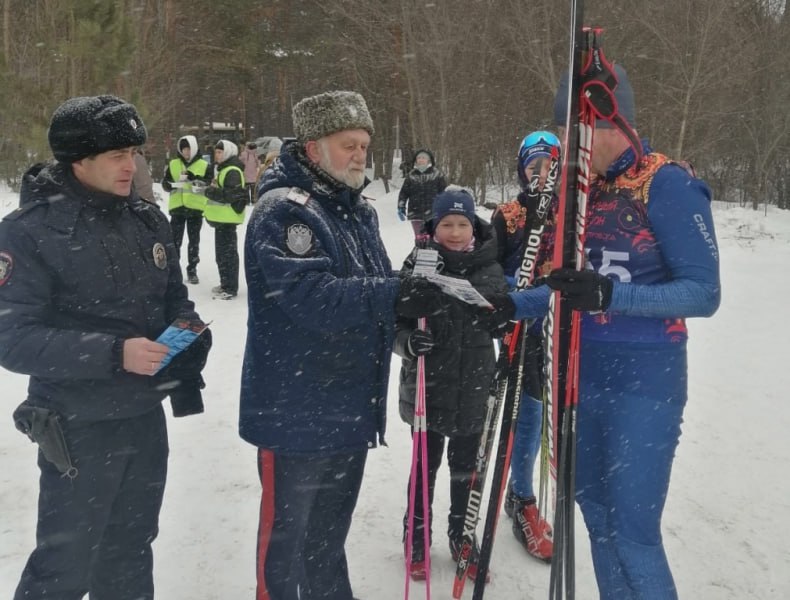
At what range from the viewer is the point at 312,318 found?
6.87 feet

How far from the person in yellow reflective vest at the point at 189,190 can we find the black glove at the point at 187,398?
668 cm

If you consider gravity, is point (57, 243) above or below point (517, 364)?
above

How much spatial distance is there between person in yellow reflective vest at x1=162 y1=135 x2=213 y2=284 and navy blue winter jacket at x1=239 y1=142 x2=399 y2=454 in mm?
6876

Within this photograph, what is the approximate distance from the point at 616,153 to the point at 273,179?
44.5 inches

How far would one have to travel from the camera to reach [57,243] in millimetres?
2014

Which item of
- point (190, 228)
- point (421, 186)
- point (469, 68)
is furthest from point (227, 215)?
point (469, 68)

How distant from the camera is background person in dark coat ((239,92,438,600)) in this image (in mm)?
2107

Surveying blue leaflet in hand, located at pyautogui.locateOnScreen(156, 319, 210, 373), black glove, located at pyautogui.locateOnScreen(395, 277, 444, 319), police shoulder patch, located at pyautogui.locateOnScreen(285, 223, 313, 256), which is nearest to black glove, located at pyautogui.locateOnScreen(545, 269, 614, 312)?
black glove, located at pyautogui.locateOnScreen(395, 277, 444, 319)

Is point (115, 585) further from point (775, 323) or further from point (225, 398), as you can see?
point (775, 323)

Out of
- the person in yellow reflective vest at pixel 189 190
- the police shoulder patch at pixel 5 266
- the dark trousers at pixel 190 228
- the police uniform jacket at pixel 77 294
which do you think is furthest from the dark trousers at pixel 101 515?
the dark trousers at pixel 190 228

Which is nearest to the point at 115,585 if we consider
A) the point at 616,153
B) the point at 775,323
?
the point at 616,153

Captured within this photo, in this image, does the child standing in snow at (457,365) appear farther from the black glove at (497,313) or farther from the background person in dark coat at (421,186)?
the background person in dark coat at (421,186)

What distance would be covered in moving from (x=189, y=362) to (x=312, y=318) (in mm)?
583

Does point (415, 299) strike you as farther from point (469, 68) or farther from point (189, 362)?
point (469, 68)
